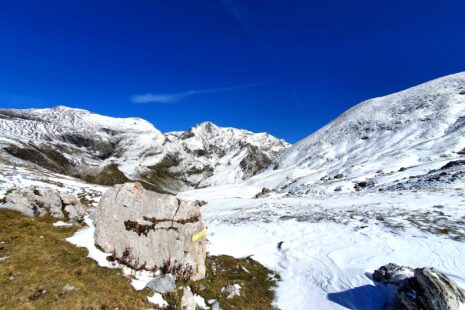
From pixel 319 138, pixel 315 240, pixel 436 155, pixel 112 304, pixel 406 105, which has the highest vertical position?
pixel 406 105

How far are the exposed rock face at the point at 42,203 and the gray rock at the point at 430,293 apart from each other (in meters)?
21.6

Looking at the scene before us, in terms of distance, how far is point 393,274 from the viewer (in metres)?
15.4

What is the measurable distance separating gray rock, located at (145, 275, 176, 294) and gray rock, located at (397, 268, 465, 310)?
10.3 metres

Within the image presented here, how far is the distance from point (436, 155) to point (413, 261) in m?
62.7

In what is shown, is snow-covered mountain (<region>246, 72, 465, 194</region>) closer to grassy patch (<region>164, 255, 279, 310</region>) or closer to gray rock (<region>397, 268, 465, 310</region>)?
grassy patch (<region>164, 255, 279, 310</region>)

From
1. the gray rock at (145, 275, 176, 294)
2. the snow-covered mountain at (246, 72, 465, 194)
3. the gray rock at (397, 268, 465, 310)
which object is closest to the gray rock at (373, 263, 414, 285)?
the gray rock at (397, 268, 465, 310)

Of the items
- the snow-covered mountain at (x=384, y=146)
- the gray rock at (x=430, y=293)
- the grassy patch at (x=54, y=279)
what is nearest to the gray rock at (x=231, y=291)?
the grassy patch at (x=54, y=279)

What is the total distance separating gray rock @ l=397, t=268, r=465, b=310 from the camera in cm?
1157

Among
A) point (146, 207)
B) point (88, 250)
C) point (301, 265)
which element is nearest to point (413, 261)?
point (301, 265)

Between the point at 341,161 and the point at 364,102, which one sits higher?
the point at 364,102

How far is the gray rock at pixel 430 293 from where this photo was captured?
11570 mm

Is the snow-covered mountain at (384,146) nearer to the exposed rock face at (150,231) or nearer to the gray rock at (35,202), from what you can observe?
the exposed rock face at (150,231)

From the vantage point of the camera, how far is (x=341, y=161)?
332 ft

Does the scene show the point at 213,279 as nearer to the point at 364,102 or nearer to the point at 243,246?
the point at 243,246
